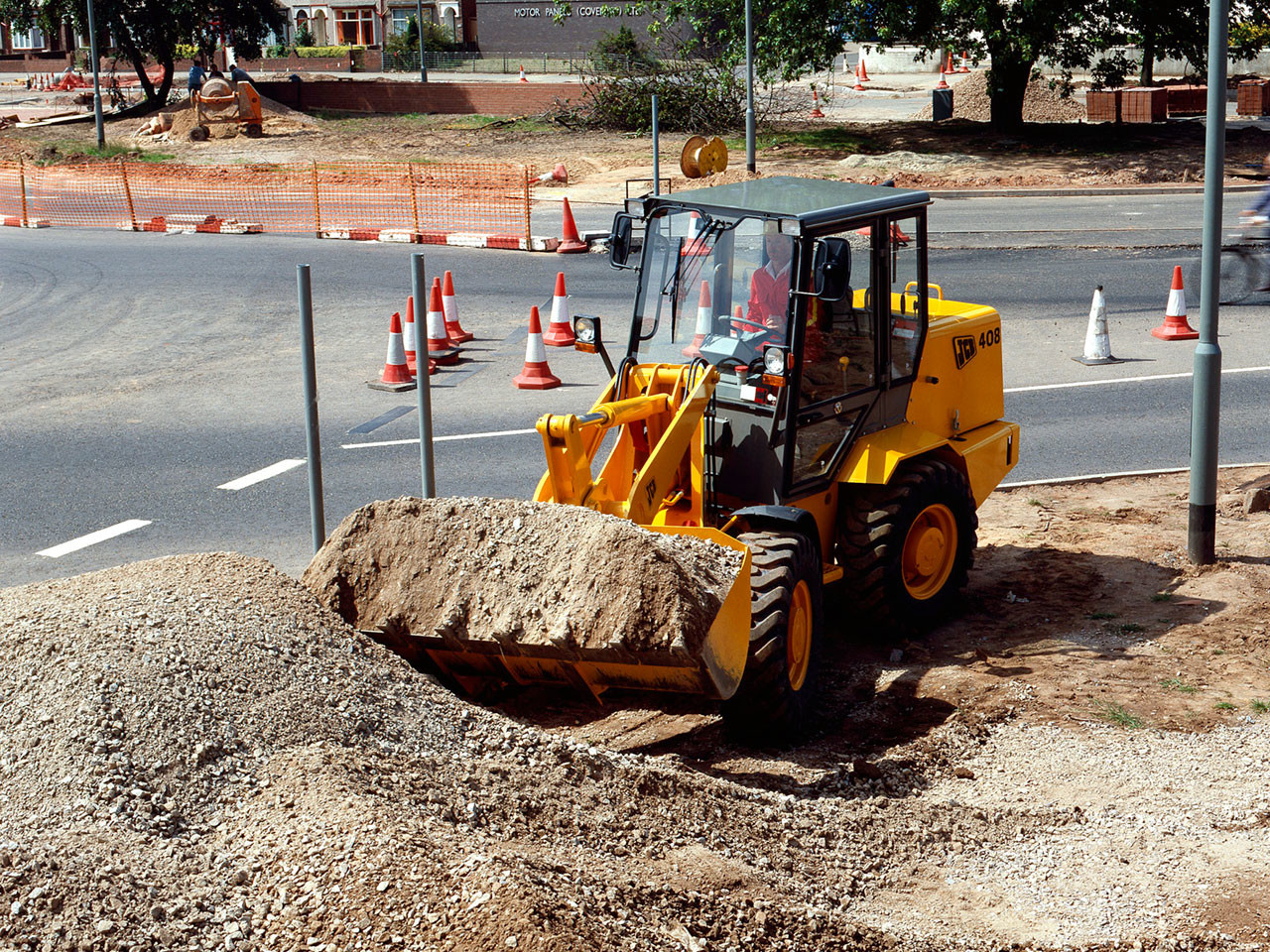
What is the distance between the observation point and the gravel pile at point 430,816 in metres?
4.30

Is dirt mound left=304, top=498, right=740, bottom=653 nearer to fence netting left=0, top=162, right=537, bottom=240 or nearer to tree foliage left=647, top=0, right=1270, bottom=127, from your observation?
fence netting left=0, top=162, right=537, bottom=240

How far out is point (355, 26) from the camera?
8112 centimetres

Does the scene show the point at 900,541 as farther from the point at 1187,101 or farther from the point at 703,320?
the point at 1187,101

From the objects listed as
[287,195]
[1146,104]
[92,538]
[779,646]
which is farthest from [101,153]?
[779,646]

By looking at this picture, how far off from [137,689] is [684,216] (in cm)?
404

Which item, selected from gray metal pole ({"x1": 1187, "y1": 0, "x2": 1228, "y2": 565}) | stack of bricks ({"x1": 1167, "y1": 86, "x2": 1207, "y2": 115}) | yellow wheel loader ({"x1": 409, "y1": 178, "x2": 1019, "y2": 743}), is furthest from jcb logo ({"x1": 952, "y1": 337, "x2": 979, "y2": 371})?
stack of bricks ({"x1": 1167, "y1": 86, "x2": 1207, "y2": 115})

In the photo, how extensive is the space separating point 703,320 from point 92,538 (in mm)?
4974

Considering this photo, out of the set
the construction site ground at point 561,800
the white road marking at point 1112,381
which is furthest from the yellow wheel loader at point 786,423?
the white road marking at point 1112,381

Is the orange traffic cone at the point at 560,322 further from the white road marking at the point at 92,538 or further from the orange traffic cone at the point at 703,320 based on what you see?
the orange traffic cone at the point at 703,320

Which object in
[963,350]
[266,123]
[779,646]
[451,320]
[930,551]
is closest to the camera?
[779,646]

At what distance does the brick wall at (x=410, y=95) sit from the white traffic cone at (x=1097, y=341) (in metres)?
32.8

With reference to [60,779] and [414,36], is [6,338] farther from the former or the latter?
[414,36]

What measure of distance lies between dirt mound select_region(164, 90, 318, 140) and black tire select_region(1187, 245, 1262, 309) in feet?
86.0

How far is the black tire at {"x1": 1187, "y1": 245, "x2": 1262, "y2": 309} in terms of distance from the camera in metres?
18.0
